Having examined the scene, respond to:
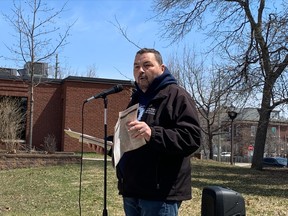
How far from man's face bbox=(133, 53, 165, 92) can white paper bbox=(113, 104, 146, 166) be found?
0.36m

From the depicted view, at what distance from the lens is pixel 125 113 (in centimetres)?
294

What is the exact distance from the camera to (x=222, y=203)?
296 cm

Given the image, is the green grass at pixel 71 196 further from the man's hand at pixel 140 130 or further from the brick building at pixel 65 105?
the brick building at pixel 65 105

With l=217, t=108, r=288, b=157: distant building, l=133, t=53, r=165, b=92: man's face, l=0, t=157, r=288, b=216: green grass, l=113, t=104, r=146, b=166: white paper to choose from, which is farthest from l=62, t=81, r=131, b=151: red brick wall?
l=217, t=108, r=288, b=157: distant building

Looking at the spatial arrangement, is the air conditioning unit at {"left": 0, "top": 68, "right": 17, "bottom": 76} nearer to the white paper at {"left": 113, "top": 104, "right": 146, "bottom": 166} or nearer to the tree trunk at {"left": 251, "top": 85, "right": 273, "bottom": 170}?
the tree trunk at {"left": 251, "top": 85, "right": 273, "bottom": 170}

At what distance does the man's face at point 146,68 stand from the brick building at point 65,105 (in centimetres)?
2275

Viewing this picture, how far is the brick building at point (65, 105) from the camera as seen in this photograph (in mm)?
26422

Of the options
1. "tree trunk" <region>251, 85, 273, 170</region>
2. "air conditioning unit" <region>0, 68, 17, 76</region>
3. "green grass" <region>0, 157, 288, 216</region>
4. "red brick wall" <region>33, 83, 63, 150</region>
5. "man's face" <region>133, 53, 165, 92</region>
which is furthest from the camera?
"red brick wall" <region>33, 83, 63, 150</region>

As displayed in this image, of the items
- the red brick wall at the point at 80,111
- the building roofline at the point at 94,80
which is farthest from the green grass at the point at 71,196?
the building roofline at the point at 94,80

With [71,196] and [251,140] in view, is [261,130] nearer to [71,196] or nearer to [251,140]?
[71,196]

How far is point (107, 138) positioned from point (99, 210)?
3814mm

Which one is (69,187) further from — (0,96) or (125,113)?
(0,96)

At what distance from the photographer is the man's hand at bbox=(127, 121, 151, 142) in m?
2.75

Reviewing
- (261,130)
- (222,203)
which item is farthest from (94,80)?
(222,203)
